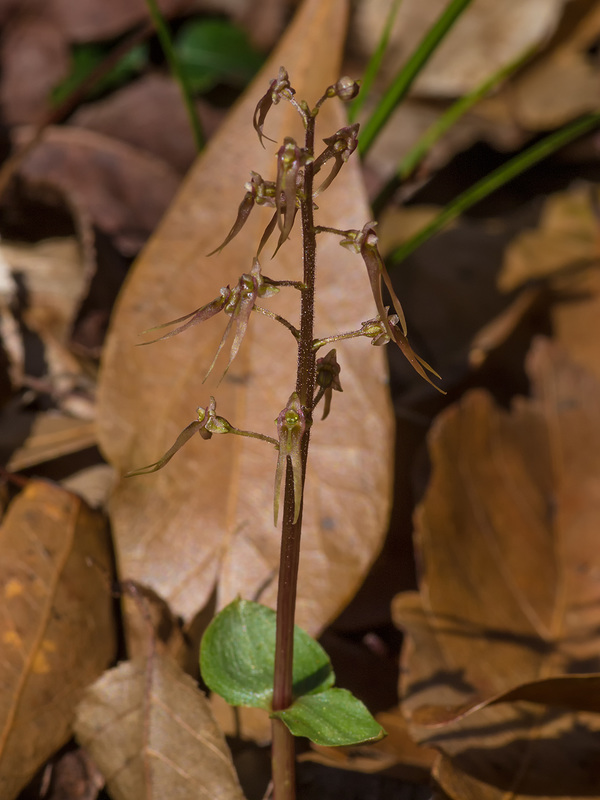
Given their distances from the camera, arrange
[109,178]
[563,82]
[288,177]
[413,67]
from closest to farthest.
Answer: [288,177], [413,67], [109,178], [563,82]

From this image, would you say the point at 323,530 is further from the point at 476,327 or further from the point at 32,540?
the point at 476,327

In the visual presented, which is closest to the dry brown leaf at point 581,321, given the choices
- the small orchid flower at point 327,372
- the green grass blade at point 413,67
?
the green grass blade at point 413,67

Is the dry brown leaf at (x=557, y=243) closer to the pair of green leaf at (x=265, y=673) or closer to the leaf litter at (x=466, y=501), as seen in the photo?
the leaf litter at (x=466, y=501)

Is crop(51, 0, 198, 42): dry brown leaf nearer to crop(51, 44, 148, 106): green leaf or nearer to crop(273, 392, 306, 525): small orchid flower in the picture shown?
crop(51, 44, 148, 106): green leaf

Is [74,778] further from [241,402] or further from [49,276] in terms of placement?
[49,276]

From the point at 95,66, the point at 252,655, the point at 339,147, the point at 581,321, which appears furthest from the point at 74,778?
the point at 95,66

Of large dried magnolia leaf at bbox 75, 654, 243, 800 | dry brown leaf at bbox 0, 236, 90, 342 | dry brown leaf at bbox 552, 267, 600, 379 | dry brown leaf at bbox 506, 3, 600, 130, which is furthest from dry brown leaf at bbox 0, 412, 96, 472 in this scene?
dry brown leaf at bbox 506, 3, 600, 130
